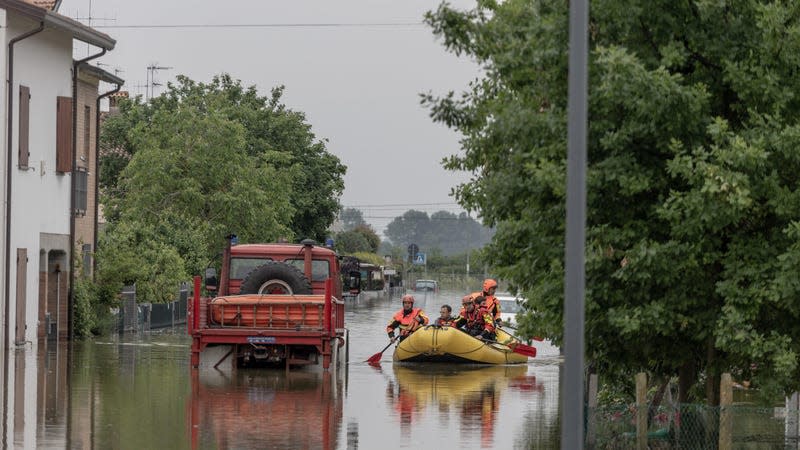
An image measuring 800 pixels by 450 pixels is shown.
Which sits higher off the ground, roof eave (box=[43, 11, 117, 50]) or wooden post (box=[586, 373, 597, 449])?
roof eave (box=[43, 11, 117, 50])

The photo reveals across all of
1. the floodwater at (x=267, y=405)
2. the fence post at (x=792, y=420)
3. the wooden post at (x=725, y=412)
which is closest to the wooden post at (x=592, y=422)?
the wooden post at (x=725, y=412)

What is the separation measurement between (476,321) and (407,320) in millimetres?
1725

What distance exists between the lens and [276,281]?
30531 millimetres

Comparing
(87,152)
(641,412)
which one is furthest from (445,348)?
(641,412)

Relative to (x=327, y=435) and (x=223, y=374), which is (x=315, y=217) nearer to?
(x=223, y=374)

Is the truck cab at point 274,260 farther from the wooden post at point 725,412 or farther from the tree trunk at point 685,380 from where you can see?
the wooden post at point 725,412

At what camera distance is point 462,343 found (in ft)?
109

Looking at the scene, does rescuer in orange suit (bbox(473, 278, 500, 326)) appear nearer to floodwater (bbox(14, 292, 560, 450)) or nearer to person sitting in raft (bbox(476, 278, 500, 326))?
person sitting in raft (bbox(476, 278, 500, 326))

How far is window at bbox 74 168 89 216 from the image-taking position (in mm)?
40781

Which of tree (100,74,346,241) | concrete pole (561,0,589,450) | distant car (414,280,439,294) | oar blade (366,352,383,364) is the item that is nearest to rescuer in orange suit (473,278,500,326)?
oar blade (366,352,383,364)

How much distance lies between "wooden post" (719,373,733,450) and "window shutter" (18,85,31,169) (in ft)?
76.4

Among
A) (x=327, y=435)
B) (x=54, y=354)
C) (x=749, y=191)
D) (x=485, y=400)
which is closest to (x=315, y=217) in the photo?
(x=54, y=354)

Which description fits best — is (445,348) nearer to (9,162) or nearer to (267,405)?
(9,162)

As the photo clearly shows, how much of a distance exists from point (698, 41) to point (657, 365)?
4.06 m
